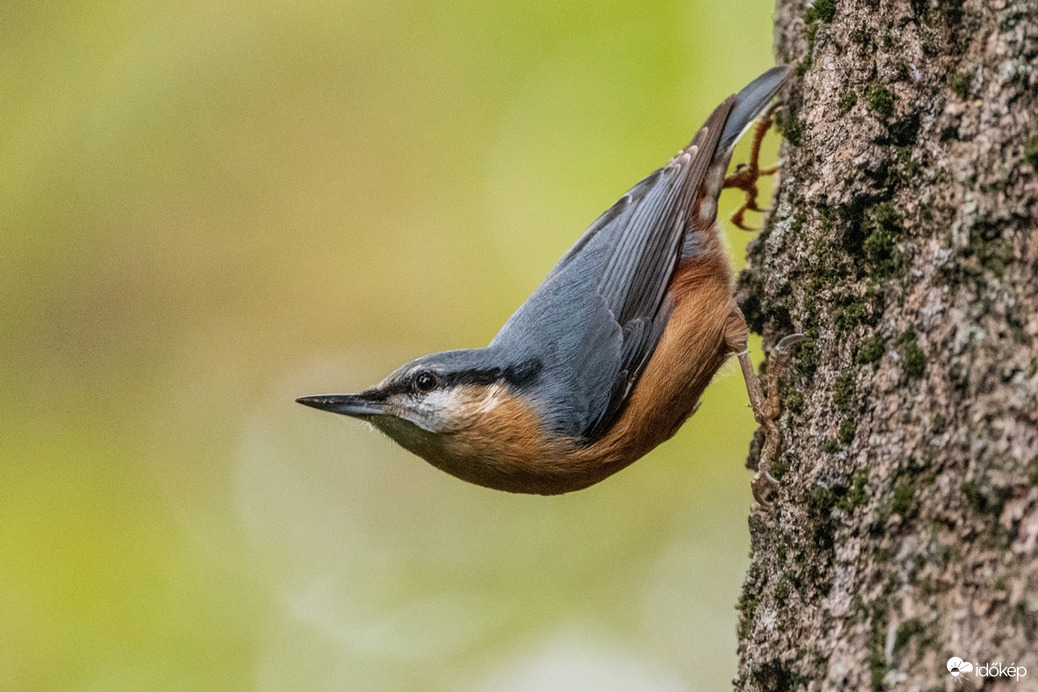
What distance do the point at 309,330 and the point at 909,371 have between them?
605 centimetres

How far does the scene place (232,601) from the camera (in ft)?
22.9

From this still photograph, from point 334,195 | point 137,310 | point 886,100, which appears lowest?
point 886,100

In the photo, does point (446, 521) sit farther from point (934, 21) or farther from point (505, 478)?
point (934, 21)

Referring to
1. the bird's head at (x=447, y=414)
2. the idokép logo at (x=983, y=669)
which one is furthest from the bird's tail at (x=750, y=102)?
the idokép logo at (x=983, y=669)

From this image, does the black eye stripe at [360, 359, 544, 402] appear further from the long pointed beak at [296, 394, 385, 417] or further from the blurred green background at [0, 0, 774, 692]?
the blurred green background at [0, 0, 774, 692]

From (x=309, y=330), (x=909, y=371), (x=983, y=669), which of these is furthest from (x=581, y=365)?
(x=309, y=330)

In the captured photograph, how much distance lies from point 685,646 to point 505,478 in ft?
14.8

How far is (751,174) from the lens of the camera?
4547 millimetres

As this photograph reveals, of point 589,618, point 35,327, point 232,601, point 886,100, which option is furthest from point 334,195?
point 886,100

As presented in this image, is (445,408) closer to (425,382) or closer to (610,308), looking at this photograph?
(425,382)

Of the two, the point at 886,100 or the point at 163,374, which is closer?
the point at 886,100

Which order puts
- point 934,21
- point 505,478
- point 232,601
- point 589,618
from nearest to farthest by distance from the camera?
1. point 934,21
2. point 505,478
3. point 232,601
4. point 589,618

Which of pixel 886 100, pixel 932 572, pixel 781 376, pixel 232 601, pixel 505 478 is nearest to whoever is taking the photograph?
pixel 932 572

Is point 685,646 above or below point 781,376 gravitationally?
below
